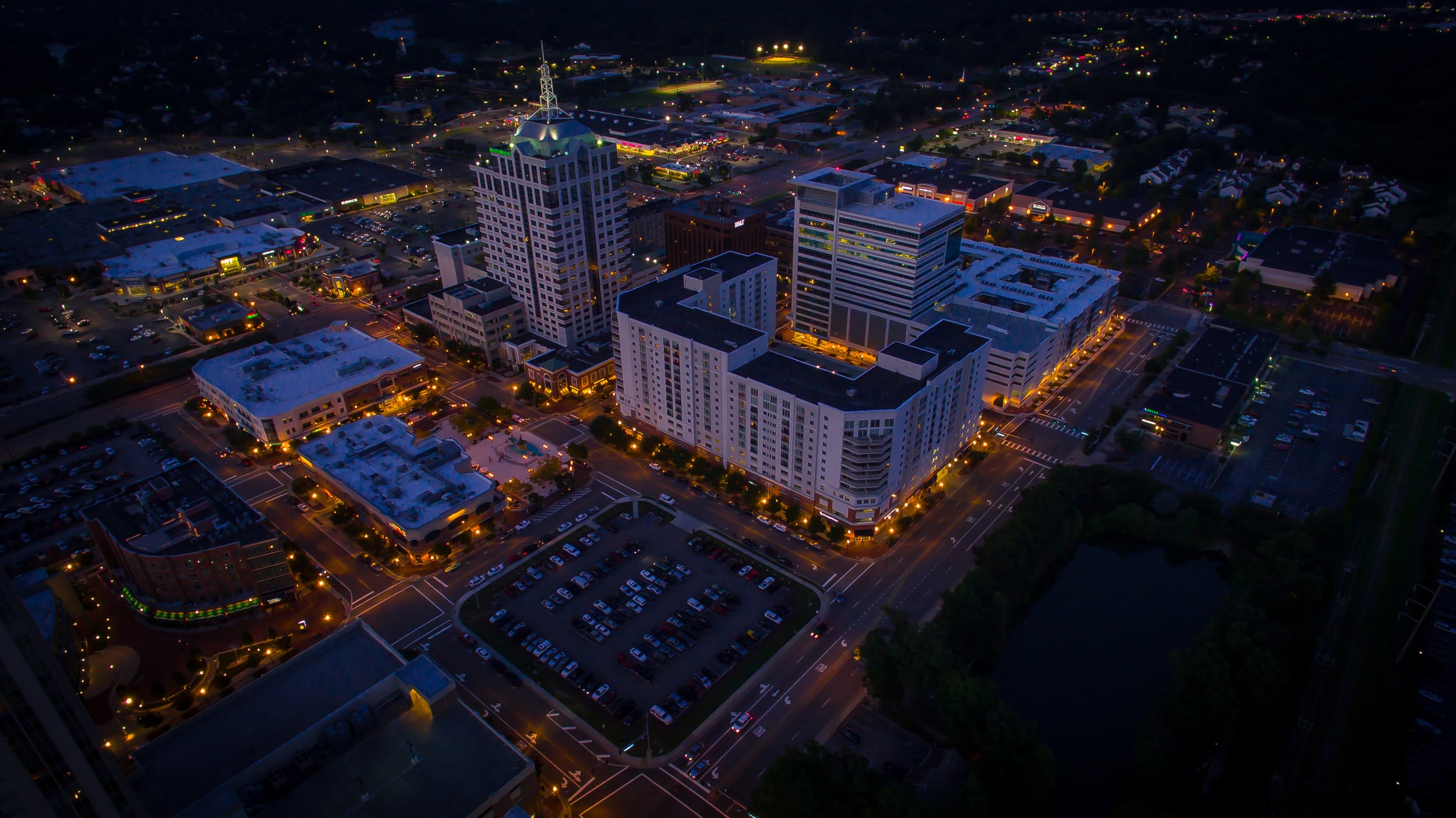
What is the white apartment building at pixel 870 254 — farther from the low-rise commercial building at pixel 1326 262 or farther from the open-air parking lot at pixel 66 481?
the open-air parking lot at pixel 66 481

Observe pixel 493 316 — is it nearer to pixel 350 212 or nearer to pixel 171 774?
pixel 171 774

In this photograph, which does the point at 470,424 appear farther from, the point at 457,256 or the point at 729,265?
the point at 729,265

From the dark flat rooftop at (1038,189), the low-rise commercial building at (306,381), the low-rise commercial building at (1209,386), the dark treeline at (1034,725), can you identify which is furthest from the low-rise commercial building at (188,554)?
the dark flat rooftop at (1038,189)

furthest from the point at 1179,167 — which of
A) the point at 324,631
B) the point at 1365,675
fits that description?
the point at 324,631

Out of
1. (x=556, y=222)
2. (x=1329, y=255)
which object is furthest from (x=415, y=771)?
(x=1329, y=255)

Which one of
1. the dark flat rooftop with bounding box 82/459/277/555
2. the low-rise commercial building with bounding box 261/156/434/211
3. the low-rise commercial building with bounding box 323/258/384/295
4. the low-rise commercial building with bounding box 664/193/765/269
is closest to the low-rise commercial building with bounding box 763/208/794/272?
the low-rise commercial building with bounding box 664/193/765/269

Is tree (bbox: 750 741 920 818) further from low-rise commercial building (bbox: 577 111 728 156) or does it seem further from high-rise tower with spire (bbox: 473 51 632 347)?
low-rise commercial building (bbox: 577 111 728 156)

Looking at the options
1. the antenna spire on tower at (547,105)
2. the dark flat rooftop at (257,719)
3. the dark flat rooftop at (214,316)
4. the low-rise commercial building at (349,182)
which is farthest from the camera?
the low-rise commercial building at (349,182)
